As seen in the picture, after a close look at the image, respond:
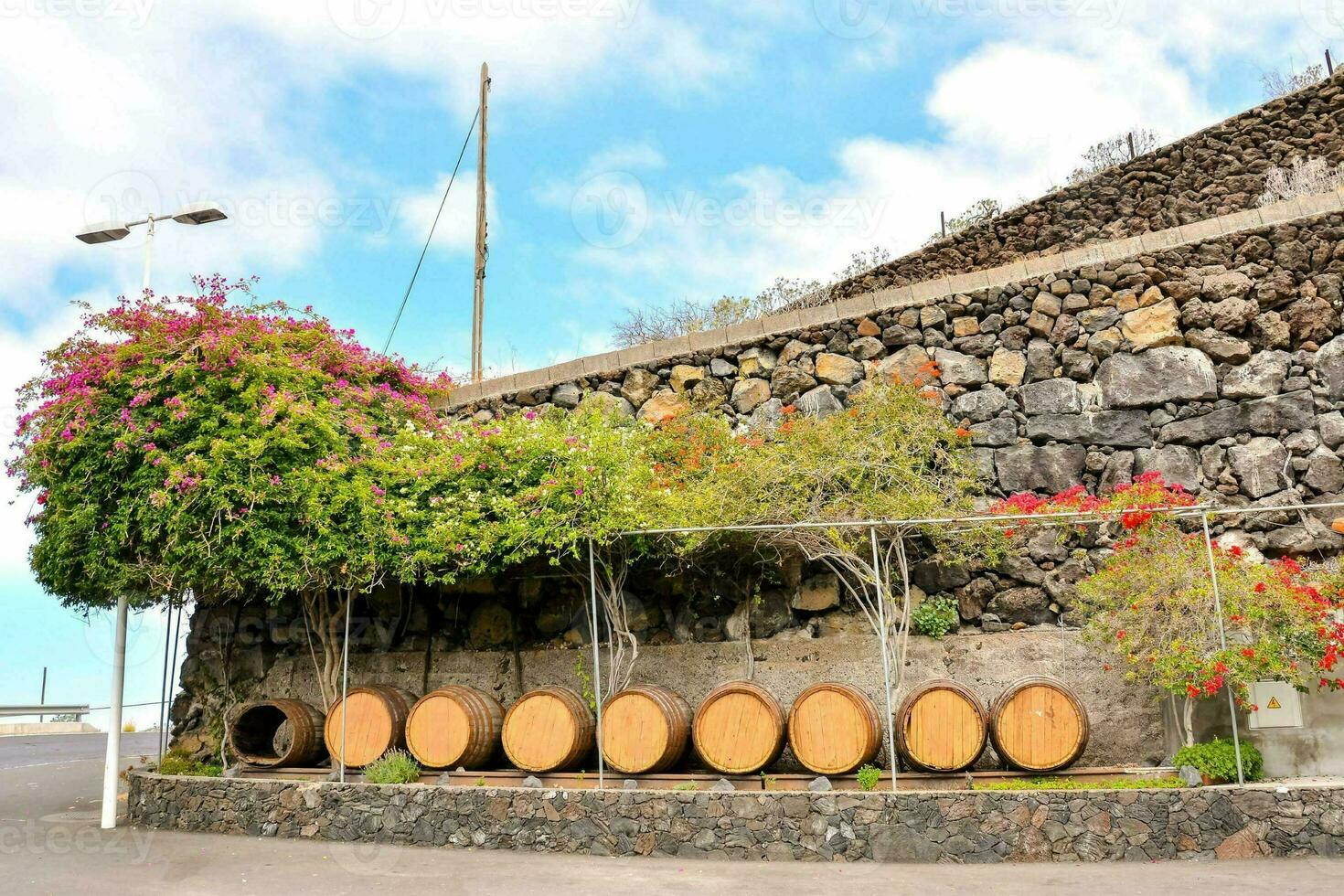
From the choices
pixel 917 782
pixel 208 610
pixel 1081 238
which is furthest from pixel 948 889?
pixel 1081 238

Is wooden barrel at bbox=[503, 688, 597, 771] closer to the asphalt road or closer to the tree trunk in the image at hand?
the asphalt road

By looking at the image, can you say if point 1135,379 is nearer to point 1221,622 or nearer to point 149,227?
point 1221,622

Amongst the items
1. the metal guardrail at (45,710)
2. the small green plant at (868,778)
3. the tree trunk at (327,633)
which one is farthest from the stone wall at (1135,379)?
the metal guardrail at (45,710)

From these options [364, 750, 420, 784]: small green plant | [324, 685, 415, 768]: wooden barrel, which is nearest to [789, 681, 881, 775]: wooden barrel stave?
[364, 750, 420, 784]: small green plant

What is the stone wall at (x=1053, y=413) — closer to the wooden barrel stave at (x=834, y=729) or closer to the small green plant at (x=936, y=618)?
the small green plant at (x=936, y=618)

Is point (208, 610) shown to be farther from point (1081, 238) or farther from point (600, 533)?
point (1081, 238)

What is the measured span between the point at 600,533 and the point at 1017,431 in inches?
161

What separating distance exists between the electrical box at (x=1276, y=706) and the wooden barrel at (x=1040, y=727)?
1.15 m

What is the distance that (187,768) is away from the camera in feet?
33.2

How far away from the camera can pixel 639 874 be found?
662 centimetres

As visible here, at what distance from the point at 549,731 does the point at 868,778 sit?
2.40 m

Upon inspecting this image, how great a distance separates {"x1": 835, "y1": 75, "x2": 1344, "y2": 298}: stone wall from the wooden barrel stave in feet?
30.4

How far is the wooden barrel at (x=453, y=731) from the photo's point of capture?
8336mm

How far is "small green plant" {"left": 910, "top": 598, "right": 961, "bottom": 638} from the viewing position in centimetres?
892
